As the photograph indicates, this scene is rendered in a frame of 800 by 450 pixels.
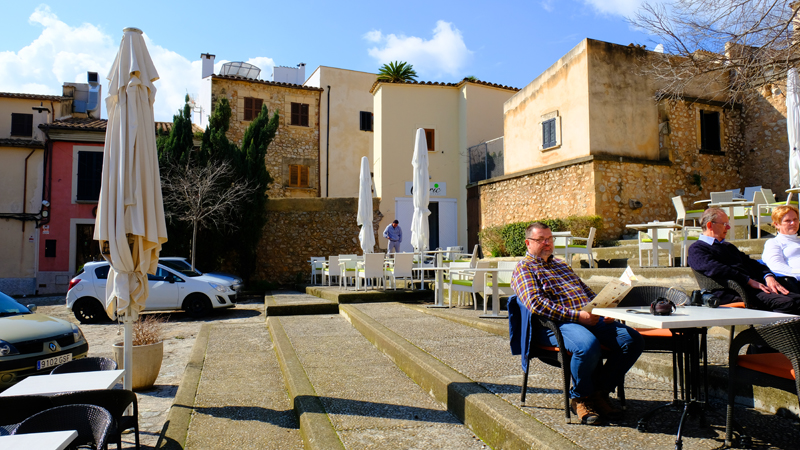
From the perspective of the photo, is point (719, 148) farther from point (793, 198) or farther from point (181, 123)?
point (181, 123)

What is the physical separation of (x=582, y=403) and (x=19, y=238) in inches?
861

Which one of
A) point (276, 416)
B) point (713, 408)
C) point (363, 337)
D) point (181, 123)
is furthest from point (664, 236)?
point (181, 123)

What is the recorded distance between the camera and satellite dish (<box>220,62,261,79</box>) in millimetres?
24375

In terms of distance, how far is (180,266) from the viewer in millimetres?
12758

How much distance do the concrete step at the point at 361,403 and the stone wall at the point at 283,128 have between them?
17.5m

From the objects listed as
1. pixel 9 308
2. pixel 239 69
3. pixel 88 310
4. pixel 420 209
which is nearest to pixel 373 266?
pixel 420 209

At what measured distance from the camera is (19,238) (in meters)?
18.6

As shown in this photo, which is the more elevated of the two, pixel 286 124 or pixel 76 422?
pixel 286 124

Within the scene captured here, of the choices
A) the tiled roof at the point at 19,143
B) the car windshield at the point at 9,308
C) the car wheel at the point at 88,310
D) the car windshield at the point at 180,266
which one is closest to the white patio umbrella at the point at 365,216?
the car windshield at the point at 180,266

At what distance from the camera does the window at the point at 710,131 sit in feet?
44.6

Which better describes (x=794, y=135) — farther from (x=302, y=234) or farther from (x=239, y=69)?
(x=239, y=69)

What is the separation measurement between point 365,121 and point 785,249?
21.2 metres

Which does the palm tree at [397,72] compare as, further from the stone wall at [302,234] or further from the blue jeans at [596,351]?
the blue jeans at [596,351]

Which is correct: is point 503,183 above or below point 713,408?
above
